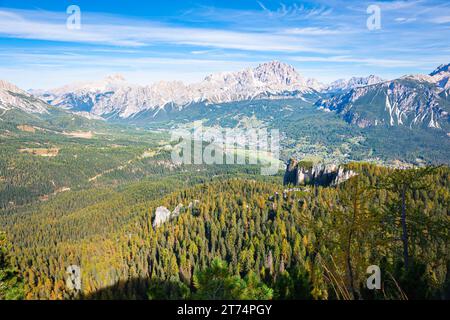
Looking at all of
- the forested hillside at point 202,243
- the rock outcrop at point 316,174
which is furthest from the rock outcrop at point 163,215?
the rock outcrop at point 316,174

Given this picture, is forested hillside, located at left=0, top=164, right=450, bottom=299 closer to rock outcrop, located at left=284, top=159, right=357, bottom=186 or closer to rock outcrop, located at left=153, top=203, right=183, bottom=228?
rock outcrop, located at left=153, top=203, right=183, bottom=228

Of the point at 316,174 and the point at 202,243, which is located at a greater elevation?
the point at 316,174

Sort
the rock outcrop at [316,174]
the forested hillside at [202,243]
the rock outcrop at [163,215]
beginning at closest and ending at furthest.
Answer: the forested hillside at [202,243]
the rock outcrop at [316,174]
the rock outcrop at [163,215]

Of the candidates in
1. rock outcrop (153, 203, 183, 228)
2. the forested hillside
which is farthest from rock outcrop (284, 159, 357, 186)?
rock outcrop (153, 203, 183, 228)

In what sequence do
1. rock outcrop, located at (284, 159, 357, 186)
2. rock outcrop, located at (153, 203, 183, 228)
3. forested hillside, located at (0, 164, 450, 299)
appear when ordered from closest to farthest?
forested hillside, located at (0, 164, 450, 299), rock outcrop, located at (284, 159, 357, 186), rock outcrop, located at (153, 203, 183, 228)

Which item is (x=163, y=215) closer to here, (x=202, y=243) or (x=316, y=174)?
(x=202, y=243)

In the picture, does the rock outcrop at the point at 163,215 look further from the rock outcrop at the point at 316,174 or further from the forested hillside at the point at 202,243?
the rock outcrop at the point at 316,174

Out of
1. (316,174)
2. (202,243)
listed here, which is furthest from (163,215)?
(316,174)
